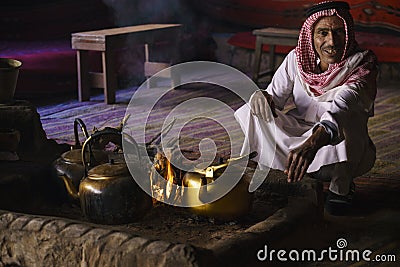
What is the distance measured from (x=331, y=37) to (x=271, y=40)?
3.56 meters

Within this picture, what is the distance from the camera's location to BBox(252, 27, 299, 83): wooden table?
21.5 ft

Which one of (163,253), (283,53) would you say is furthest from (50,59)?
(163,253)

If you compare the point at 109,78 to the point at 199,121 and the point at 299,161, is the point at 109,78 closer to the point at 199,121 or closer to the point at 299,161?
the point at 199,121

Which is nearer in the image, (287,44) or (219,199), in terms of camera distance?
(219,199)

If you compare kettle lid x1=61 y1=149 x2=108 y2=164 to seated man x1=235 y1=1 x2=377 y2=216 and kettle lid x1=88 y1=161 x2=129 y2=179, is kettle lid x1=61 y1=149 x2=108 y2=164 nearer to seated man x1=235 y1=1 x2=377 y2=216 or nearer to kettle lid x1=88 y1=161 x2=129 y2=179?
kettle lid x1=88 y1=161 x2=129 y2=179

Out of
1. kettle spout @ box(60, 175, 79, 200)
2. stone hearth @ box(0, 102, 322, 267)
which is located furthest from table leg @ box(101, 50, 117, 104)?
kettle spout @ box(60, 175, 79, 200)

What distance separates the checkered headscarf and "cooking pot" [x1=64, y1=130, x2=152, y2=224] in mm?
1157

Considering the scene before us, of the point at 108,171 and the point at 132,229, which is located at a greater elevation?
the point at 108,171

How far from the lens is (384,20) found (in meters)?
7.59

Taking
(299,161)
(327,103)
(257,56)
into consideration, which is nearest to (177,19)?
(257,56)

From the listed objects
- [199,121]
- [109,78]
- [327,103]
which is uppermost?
[327,103]

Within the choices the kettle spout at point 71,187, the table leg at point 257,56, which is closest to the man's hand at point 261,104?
the kettle spout at point 71,187

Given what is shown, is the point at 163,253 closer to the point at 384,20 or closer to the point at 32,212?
the point at 32,212

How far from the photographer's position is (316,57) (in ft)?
11.2
